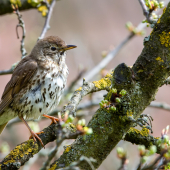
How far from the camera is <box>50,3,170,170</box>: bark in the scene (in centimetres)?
232

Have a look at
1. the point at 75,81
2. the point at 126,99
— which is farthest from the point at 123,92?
the point at 75,81

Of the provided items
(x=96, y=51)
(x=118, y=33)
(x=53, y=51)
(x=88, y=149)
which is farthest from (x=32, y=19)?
(x=88, y=149)

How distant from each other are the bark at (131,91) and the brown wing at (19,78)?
1762mm

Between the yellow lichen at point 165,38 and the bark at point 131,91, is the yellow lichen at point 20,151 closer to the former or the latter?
the bark at point 131,91

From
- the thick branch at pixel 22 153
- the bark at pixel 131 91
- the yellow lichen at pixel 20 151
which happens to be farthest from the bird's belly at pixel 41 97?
the bark at pixel 131 91

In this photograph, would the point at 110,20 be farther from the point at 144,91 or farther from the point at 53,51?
the point at 144,91

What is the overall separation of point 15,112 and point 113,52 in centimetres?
228

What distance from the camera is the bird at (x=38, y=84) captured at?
389 cm

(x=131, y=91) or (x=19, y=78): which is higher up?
(x=131, y=91)

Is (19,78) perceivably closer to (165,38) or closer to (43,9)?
(43,9)

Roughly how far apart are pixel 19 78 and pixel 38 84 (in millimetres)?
413

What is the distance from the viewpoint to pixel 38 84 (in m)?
3.88

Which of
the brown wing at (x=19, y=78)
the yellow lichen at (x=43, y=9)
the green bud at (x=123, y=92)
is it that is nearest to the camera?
the green bud at (x=123, y=92)

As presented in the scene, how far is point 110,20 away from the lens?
416 inches
